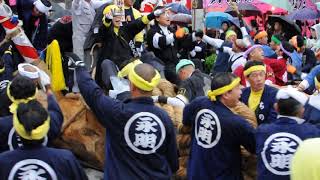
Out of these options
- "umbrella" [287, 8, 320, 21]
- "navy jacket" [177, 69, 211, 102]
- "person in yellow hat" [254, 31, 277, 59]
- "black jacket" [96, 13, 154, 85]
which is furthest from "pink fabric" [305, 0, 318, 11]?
"navy jacket" [177, 69, 211, 102]

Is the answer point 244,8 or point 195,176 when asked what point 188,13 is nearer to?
point 244,8

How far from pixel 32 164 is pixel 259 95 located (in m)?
2.89

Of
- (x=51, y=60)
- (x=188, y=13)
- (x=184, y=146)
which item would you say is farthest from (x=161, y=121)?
(x=188, y=13)

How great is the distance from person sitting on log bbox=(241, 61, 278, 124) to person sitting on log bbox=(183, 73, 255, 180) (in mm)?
886

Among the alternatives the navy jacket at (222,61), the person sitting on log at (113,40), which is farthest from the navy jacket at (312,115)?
the navy jacket at (222,61)

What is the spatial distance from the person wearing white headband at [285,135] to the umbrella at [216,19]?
345 inches

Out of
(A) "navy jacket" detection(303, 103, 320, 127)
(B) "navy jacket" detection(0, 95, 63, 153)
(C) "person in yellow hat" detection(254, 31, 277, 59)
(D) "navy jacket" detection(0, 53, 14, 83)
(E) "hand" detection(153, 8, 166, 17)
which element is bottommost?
(C) "person in yellow hat" detection(254, 31, 277, 59)

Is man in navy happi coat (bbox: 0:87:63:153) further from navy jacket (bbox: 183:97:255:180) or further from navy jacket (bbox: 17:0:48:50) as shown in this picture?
navy jacket (bbox: 17:0:48:50)

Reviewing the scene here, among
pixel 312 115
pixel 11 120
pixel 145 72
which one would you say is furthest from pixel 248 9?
pixel 11 120

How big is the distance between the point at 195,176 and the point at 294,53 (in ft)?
20.5

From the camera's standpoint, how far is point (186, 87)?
6.22m

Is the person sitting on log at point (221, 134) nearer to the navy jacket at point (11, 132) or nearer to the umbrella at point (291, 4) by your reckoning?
the navy jacket at point (11, 132)

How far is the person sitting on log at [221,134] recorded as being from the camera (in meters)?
4.34

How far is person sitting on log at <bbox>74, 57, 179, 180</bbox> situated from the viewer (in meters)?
4.07
